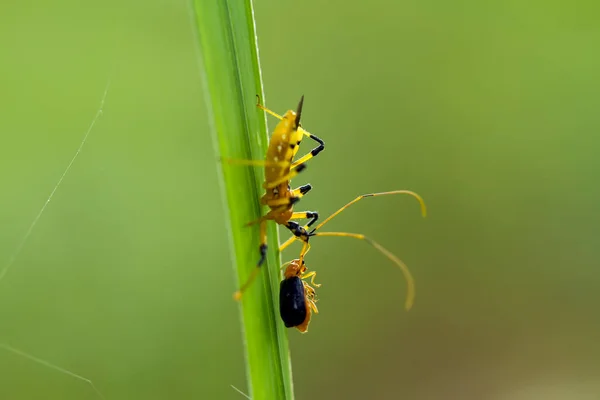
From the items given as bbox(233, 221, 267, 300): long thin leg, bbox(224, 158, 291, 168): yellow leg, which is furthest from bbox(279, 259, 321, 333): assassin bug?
bbox(224, 158, 291, 168): yellow leg

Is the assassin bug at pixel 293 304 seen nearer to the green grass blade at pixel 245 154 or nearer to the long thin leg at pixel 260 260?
the green grass blade at pixel 245 154

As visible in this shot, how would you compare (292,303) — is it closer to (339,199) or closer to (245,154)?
(245,154)

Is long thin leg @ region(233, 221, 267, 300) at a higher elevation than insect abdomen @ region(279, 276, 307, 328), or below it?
higher

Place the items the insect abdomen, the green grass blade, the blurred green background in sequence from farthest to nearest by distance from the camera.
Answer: the blurred green background → the insect abdomen → the green grass blade

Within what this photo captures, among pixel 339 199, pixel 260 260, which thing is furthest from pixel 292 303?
pixel 339 199

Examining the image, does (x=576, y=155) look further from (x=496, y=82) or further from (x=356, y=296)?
(x=356, y=296)

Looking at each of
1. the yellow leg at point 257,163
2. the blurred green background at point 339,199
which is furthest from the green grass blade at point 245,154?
the blurred green background at point 339,199

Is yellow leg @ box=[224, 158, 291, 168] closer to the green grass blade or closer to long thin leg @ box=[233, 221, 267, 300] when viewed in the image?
the green grass blade
